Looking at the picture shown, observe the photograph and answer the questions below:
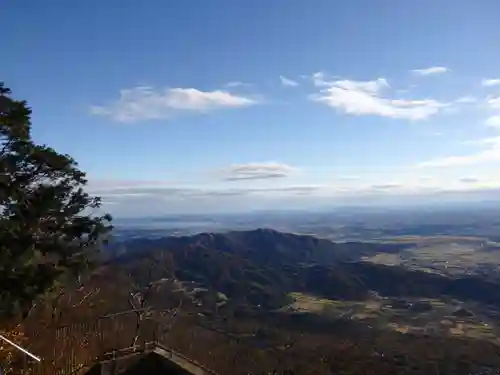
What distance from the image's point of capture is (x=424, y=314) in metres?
42.8

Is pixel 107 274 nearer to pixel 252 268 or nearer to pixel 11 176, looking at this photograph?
pixel 11 176

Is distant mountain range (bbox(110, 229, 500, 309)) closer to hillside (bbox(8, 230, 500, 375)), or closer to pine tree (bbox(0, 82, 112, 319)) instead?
hillside (bbox(8, 230, 500, 375))

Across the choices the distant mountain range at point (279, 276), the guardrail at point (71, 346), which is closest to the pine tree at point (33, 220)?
the guardrail at point (71, 346)

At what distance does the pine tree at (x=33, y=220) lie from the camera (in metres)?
8.27

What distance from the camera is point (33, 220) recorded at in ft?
29.0

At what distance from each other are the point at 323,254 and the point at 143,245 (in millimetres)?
26062

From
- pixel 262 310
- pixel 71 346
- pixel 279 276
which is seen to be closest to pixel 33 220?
pixel 71 346

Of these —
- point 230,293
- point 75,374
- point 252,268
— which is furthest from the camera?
point 252,268

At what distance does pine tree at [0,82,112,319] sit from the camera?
827 cm

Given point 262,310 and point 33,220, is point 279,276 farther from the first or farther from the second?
point 33,220

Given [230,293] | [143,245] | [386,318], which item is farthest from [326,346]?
[143,245]

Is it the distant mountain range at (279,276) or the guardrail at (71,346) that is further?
the distant mountain range at (279,276)

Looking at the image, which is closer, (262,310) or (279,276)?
(262,310)

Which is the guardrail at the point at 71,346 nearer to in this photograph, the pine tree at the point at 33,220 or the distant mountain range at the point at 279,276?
the pine tree at the point at 33,220
